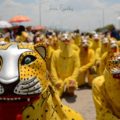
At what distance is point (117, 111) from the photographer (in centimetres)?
392

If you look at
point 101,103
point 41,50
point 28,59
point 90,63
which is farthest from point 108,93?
point 90,63

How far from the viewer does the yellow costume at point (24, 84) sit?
289cm

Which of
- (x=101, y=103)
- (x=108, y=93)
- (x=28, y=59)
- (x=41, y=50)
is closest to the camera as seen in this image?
(x=28, y=59)

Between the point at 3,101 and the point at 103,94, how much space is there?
1.26 metres

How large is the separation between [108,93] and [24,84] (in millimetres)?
1170

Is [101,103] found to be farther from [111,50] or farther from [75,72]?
[75,72]

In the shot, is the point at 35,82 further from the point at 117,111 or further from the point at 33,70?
the point at 117,111

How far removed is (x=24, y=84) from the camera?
2.90 m

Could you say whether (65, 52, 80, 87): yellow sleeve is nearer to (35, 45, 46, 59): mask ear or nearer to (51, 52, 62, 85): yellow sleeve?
(51, 52, 62, 85): yellow sleeve

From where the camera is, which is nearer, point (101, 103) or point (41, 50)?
point (41, 50)

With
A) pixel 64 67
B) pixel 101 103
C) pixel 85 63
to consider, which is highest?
pixel 101 103

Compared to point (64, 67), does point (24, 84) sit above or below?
above

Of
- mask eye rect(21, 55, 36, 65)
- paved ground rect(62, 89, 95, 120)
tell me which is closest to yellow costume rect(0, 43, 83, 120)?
mask eye rect(21, 55, 36, 65)

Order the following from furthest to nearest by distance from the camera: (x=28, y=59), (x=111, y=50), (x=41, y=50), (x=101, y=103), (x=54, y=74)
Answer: (x=54, y=74)
(x=111, y=50)
(x=101, y=103)
(x=41, y=50)
(x=28, y=59)
